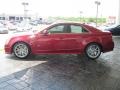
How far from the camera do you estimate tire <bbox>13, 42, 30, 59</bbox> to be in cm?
649

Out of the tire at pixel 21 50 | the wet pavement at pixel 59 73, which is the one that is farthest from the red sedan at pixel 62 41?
the wet pavement at pixel 59 73

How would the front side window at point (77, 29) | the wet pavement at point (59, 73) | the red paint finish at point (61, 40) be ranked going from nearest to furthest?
the wet pavement at point (59, 73) → the red paint finish at point (61, 40) → the front side window at point (77, 29)

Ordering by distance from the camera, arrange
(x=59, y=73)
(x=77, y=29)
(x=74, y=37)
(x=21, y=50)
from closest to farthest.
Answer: (x=59, y=73), (x=21, y=50), (x=74, y=37), (x=77, y=29)

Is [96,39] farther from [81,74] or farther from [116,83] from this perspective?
[116,83]

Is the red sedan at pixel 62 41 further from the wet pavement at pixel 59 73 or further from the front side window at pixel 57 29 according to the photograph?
the wet pavement at pixel 59 73

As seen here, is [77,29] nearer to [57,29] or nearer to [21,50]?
[57,29]

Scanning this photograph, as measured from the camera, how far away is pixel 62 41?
21.6 feet

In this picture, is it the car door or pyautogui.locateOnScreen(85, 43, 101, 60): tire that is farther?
pyautogui.locateOnScreen(85, 43, 101, 60): tire

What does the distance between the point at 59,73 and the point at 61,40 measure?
5.83ft

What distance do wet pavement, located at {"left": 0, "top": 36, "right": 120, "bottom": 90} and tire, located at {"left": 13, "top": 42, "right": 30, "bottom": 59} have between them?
0.21 metres

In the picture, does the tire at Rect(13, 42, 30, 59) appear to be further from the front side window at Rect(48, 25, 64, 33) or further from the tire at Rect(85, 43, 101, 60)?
the tire at Rect(85, 43, 101, 60)

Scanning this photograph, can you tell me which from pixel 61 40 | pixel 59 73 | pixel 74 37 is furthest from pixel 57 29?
pixel 59 73

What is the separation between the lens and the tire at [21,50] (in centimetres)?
649

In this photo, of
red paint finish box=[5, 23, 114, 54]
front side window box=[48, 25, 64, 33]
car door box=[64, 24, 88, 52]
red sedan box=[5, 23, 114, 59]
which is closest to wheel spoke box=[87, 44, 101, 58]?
red sedan box=[5, 23, 114, 59]
